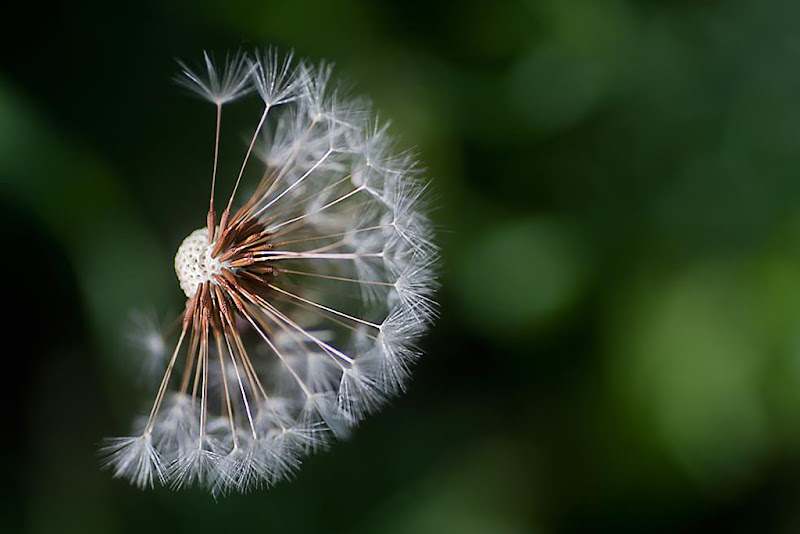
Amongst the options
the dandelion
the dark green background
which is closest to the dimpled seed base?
the dandelion

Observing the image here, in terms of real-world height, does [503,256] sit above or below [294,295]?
above

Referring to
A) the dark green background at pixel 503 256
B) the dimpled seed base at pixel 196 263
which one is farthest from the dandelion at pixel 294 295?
the dark green background at pixel 503 256

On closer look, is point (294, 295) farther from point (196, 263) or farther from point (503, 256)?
point (503, 256)

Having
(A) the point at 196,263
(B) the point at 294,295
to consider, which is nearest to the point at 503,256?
(B) the point at 294,295

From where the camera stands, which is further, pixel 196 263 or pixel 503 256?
pixel 503 256

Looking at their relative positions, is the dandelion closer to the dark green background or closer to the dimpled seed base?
the dimpled seed base

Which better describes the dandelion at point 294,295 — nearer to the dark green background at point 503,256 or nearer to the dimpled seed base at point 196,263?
the dimpled seed base at point 196,263
